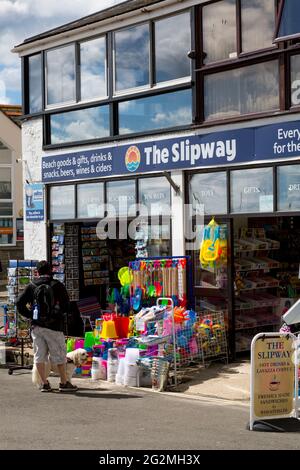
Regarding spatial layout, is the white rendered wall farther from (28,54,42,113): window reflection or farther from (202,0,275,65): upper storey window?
(202,0,275,65): upper storey window

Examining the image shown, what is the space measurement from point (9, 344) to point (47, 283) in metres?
3.72

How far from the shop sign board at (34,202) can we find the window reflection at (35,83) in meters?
1.56

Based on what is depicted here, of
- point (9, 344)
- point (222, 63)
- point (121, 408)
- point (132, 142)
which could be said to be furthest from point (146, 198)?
point (121, 408)

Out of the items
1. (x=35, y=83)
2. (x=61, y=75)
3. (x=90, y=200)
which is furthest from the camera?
(x=35, y=83)

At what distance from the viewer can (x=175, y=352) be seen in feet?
36.7

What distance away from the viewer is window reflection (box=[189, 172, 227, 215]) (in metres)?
12.6

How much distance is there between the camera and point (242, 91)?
484 inches

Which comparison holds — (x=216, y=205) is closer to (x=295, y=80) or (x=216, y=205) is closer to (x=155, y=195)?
(x=155, y=195)

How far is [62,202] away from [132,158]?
225cm

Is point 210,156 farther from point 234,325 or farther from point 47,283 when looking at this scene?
point 47,283

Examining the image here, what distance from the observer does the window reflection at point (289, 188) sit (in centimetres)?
1141

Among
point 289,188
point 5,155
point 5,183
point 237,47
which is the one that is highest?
point 5,155

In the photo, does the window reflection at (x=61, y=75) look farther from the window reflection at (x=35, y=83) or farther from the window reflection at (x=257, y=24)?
the window reflection at (x=257, y=24)

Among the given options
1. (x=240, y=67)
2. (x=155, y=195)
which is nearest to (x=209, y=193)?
(x=155, y=195)
